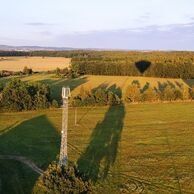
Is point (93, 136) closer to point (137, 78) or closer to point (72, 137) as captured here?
point (72, 137)

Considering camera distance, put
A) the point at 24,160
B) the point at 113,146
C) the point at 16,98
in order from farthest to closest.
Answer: the point at 16,98
the point at 113,146
the point at 24,160

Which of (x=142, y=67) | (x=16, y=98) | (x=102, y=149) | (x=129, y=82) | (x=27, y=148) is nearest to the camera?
(x=102, y=149)

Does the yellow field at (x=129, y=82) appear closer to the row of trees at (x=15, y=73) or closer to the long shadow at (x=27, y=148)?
the row of trees at (x=15, y=73)

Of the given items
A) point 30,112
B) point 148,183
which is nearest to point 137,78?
point 30,112

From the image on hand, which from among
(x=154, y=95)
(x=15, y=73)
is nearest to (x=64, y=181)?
(x=154, y=95)

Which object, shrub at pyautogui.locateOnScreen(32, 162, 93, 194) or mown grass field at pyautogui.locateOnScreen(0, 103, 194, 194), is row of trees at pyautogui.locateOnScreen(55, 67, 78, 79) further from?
shrub at pyautogui.locateOnScreen(32, 162, 93, 194)

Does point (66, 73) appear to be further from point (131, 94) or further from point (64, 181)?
point (64, 181)

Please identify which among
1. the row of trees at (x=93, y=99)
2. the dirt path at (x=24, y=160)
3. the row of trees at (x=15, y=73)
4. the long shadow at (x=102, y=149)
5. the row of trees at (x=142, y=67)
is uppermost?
the row of trees at (x=142, y=67)

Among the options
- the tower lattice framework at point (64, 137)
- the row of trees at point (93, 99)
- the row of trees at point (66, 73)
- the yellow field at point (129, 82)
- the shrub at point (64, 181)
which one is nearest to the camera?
the shrub at point (64, 181)

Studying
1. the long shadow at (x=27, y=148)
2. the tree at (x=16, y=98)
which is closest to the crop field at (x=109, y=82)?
the tree at (x=16, y=98)
